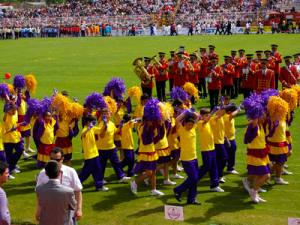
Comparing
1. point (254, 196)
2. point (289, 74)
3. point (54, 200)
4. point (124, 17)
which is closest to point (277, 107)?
point (254, 196)

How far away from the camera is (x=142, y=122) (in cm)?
884

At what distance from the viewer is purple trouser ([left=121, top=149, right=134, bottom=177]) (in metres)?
9.98

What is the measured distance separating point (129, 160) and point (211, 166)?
167 cm

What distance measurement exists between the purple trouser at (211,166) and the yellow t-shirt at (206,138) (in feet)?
0.28

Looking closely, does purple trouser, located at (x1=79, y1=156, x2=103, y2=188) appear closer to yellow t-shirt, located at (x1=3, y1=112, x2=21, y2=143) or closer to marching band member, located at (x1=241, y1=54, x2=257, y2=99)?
yellow t-shirt, located at (x1=3, y1=112, x2=21, y2=143)

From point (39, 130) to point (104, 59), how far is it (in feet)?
Result: 65.4

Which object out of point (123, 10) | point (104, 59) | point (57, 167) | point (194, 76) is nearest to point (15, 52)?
point (104, 59)

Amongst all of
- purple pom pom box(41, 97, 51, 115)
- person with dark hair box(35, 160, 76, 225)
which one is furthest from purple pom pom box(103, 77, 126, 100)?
person with dark hair box(35, 160, 76, 225)

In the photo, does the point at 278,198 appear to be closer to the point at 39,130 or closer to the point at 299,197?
the point at 299,197

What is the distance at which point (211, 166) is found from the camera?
9148 millimetres

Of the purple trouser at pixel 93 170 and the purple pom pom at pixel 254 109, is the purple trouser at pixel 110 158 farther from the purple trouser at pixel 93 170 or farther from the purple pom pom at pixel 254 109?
the purple pom pom at pixel 254 109

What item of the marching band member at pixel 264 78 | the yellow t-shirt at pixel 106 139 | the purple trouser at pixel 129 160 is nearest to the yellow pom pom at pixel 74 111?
the yellow t-shirt at pixel 106 139

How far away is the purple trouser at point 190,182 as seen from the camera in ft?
28.0

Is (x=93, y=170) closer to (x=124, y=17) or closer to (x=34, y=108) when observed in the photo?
(x=34, y=108)
